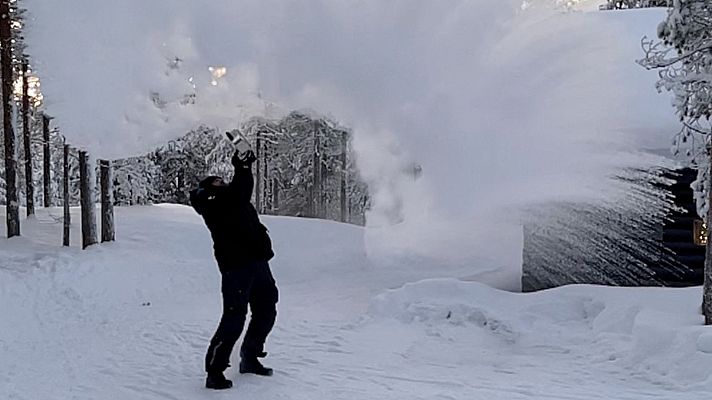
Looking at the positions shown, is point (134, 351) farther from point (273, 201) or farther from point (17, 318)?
point (273, 201)

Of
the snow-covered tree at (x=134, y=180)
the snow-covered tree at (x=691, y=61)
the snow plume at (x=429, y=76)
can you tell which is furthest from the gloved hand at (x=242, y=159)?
the snow-covered tree at (x=134, y=180)

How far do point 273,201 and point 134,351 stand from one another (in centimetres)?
2729

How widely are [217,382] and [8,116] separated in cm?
1293

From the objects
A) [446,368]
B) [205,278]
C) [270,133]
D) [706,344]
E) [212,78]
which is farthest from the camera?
[270,133]

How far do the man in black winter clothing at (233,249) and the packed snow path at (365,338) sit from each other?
330 mm

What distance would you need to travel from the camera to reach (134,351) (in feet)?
24.2

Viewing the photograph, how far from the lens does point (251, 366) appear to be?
6.11 metres

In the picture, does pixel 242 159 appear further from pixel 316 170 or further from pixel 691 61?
pixel 316 170

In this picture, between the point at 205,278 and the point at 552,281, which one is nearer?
the point at 552,281

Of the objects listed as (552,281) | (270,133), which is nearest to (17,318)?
(552,281)

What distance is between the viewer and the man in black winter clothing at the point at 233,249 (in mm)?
5734

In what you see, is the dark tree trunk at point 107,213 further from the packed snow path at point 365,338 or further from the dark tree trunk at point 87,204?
the packed snow path at point 365,338

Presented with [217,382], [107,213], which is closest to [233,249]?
[217,382]

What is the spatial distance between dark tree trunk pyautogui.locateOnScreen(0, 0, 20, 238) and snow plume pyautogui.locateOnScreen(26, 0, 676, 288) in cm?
474
